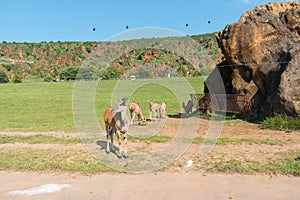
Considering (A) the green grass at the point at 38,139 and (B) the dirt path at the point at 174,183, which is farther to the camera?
(A) the green grass at the point at 38,139

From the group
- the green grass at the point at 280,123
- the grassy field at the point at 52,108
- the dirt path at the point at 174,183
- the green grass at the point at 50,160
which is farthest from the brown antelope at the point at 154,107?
the dirt path at the point at 174,183

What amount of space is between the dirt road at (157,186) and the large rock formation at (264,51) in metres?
8.26

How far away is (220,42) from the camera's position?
62.8 ft

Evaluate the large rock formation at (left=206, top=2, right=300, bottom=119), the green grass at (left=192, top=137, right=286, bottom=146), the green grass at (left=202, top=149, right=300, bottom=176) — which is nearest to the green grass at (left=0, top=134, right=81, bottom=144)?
the green grass at (left=192, top=137, right=286, bottom=146)

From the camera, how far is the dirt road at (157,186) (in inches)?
255

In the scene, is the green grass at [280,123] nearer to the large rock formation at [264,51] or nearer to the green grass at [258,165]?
the large rock formation at [264,51]

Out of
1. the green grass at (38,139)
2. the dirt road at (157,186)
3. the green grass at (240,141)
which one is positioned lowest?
the dirt road at (157,186)

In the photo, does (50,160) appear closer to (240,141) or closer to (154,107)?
(240,141)

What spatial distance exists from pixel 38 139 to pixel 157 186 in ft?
24.0

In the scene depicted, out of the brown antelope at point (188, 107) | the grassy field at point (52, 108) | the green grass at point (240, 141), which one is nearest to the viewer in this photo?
the green grass at point (240, 141)

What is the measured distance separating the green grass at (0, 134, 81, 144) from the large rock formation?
32.2 feet

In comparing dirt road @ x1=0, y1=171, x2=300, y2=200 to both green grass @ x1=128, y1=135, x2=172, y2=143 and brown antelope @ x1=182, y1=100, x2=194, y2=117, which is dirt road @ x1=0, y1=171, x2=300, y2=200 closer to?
green grass @ x1=128, y1=135, x2=172, y2=143

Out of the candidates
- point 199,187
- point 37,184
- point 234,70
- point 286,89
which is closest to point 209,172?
point 199,187

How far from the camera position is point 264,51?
17141 mm
